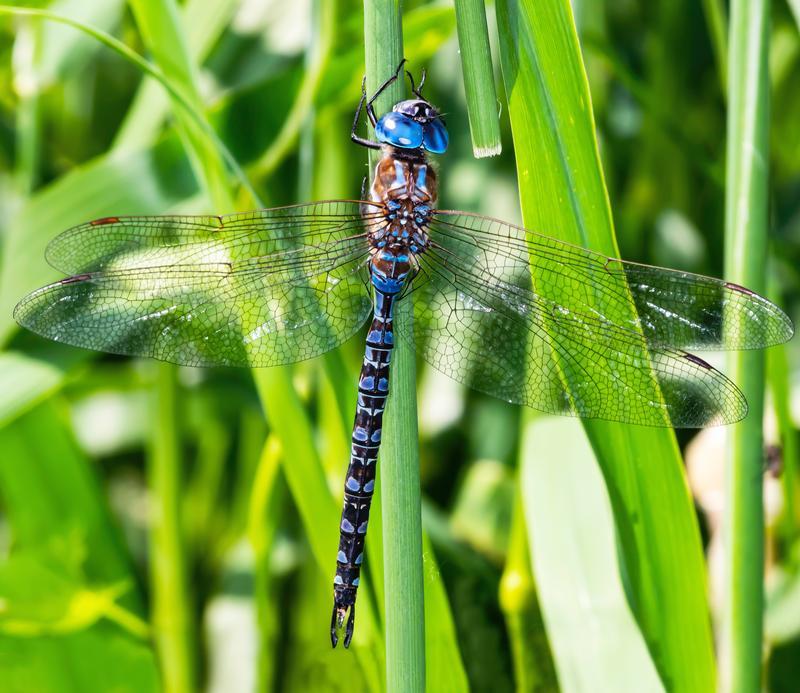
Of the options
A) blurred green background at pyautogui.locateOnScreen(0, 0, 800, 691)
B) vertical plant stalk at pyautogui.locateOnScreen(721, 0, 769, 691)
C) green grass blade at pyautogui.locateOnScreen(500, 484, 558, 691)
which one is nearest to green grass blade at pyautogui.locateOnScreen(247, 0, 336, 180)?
blurred green background at pyautogui.locateOnScreen(0, 0, 800, 691)

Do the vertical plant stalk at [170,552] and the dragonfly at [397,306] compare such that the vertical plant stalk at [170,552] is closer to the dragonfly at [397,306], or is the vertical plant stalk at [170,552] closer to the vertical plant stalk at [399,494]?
the dragonfly at [397,306]

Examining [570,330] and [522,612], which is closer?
[570,330]

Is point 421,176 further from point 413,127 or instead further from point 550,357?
point 550,357

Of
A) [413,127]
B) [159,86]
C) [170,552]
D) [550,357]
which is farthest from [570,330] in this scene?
[170,552]

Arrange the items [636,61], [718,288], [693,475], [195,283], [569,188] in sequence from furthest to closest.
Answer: [636,61] → [693,475] → [195,283] → [718,288] → [569,188]

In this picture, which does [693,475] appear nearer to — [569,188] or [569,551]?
[569,551]

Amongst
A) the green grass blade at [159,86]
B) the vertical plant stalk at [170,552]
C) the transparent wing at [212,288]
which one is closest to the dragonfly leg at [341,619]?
the transparent wing at [212,288]

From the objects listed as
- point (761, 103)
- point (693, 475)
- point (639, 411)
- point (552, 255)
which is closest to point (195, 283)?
point (552, 255)
